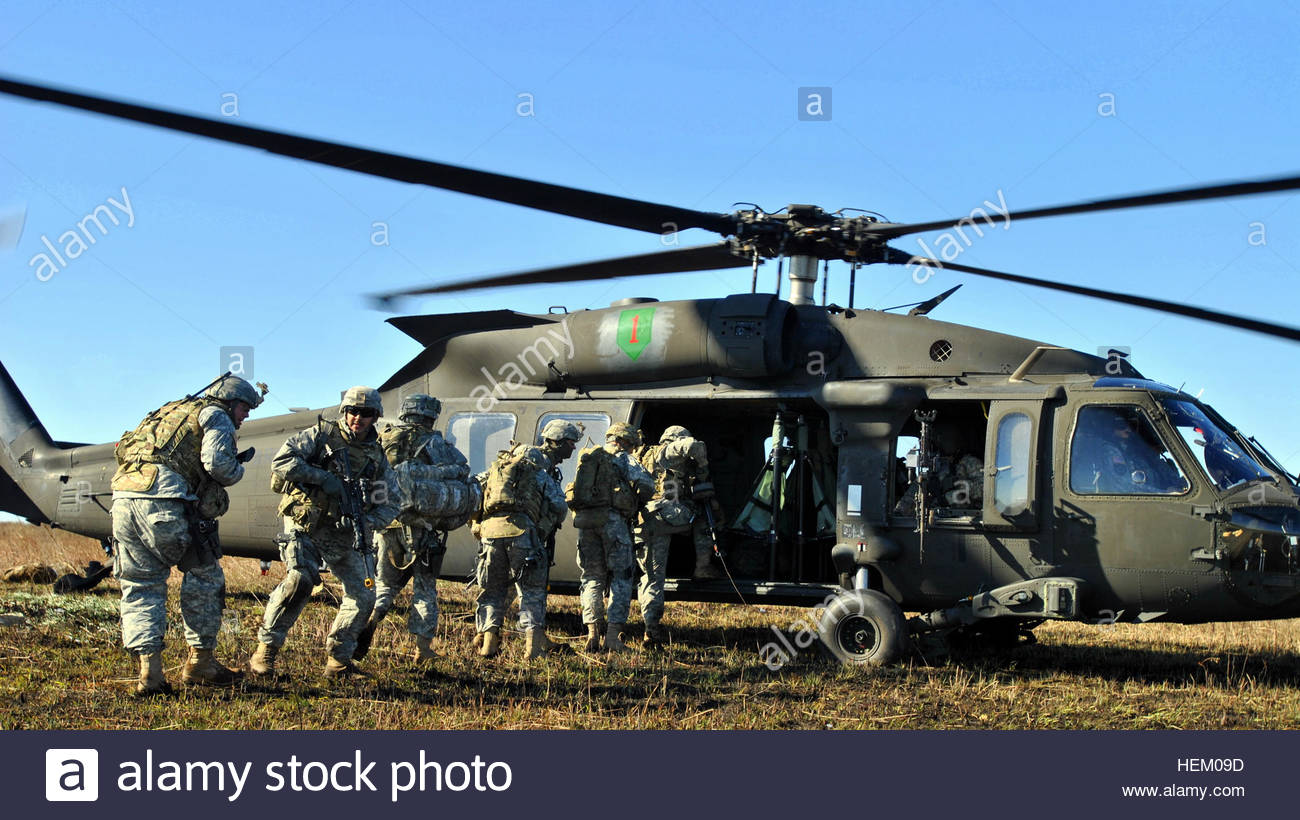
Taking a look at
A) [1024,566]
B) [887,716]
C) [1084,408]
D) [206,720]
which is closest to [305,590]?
[206,720]

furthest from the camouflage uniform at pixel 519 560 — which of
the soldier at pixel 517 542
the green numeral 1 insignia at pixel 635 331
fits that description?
the green numeral 1 insignia at pixel 635 331

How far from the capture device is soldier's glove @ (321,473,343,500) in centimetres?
670

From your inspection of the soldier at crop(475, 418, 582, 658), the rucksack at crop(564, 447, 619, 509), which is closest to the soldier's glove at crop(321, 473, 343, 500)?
the soldier at crop(475, 418, 582, 658)

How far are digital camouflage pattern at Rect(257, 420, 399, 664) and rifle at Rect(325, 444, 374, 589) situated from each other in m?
0.03

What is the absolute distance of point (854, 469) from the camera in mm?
9016

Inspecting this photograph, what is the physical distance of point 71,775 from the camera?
4.70m

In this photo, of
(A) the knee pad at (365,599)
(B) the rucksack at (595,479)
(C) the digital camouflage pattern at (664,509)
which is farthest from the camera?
(C) the digital camouflage pattern at (664,509)

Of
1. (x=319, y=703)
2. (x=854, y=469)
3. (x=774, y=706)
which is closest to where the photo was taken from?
(x=319, y=703)

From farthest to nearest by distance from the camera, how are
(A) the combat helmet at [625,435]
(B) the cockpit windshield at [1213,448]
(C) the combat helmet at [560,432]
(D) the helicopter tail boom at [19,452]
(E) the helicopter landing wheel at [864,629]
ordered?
(D) the helicopter tail boom at [19,452], (A) the combat helmet at [625,435], (C) the combat helmet at [560,432], (E) the helicopter landing wheel at [864,629], (B) the cockpit windshield at [1213,448]

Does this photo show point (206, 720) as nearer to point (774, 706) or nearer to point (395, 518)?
point (395, 518)

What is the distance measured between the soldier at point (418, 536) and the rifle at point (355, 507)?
624 mm

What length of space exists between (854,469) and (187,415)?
15.8 ft

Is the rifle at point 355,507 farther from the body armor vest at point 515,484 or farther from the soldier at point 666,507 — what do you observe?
the soldier at point 666,507

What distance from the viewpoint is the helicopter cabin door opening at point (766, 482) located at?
9703 mm
